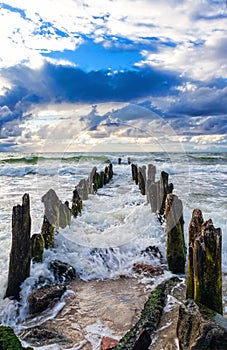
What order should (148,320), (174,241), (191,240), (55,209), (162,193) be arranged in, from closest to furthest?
1. (148,320)
2. (191,240)
3. (174,241)
4. (55,209)
5. (162,193)

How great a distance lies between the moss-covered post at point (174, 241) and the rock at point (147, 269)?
30 cm

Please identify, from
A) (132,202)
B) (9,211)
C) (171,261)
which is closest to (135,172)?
(132,202)

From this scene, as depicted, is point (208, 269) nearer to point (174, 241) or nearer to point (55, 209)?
point (174, 241)

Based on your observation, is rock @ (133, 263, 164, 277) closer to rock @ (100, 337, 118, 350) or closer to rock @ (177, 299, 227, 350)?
rock @ (100, 337, 118, 350)

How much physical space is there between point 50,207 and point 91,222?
8.99 feet

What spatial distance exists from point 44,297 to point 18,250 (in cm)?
96

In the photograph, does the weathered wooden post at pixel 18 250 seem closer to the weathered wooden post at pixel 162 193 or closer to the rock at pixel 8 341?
the rock at pixel 8 341

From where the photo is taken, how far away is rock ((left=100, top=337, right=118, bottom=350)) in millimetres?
4161

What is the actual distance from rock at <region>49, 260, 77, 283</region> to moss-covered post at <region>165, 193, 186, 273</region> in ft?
6.97

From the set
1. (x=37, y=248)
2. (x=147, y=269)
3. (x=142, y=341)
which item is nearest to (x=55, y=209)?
(x=37, y=248)

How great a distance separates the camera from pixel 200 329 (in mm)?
3527

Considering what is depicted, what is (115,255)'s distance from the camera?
7.76 metres

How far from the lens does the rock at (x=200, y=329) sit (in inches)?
132

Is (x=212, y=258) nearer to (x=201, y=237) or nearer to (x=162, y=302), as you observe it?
(x=201, y=237)
